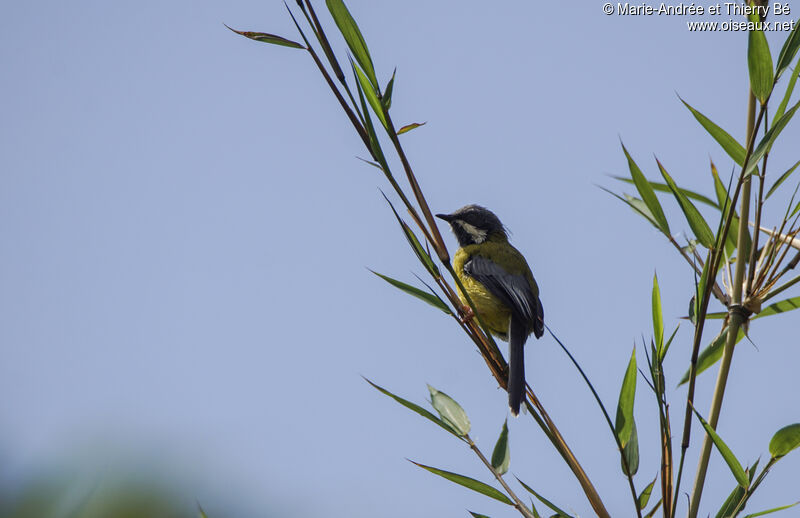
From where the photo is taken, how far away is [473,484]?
2684 millimetres

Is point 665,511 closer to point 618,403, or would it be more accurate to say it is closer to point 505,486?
point 505,486

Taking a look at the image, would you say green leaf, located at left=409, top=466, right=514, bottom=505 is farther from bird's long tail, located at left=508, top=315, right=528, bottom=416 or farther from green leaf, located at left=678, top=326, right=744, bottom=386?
green leaf, located at left=678, top=326, right=744, bottom=386

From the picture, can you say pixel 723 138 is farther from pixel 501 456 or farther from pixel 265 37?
pixel 265 37

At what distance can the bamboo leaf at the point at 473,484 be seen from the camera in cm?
259

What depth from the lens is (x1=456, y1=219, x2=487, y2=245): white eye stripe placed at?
5988 millimetres

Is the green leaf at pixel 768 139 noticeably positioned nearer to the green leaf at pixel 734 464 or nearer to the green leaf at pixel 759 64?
the green leaf at pixel 759 64

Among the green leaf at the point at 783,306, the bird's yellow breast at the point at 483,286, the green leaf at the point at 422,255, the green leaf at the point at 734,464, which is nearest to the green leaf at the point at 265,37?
the green leaf at the point at 422,255

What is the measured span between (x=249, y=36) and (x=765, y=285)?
1.86m

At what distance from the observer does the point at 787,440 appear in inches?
94.0

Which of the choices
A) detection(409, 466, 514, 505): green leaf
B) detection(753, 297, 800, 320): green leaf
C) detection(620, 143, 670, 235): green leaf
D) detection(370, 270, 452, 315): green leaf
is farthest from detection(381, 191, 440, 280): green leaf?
detection(753, 297, 800, 320): green leaf

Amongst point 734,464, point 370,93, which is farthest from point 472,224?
point 734,464

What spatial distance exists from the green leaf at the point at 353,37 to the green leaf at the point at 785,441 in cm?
164

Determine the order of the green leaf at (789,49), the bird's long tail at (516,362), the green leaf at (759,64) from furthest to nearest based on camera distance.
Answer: the bird's long tail at (516,362) → the green leaf at (789,49) → the green leaf at (759,64)

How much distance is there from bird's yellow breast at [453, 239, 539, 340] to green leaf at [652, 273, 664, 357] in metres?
1.99
